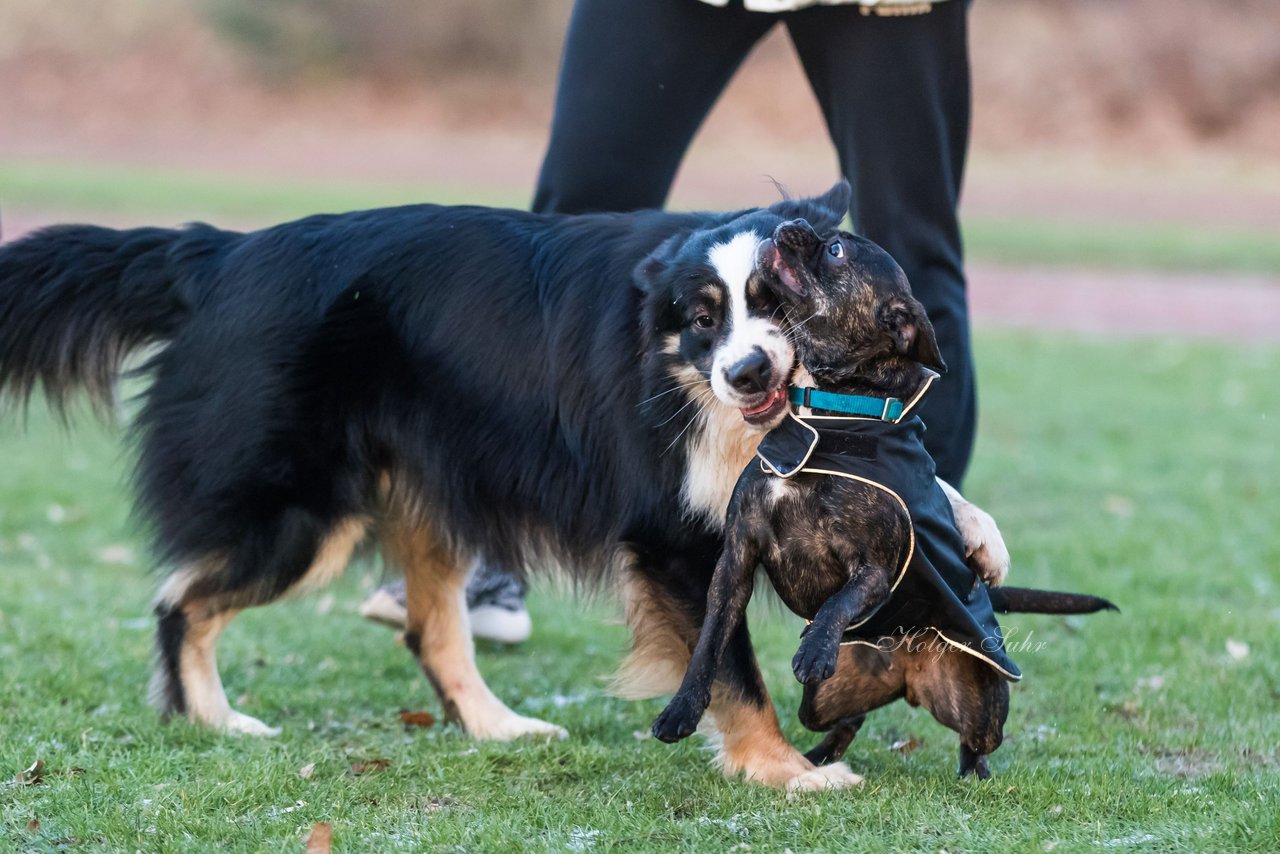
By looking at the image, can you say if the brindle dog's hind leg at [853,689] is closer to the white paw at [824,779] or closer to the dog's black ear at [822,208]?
the white paw at [824,779]

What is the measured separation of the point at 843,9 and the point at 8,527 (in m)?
4.76

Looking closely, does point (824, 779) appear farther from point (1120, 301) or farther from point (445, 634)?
point (1120, 301)

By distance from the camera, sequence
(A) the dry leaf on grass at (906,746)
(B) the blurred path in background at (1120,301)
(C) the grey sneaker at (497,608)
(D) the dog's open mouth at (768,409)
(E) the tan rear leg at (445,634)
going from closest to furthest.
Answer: (D) the dog's open mouth at (768,409) < (A) the dry leaf on grass at (906,746) < (E) the tan rear leg at (445,634) < (C) the grey sneaker at (497,608) < (B) the blurred path in background at (1120,301)

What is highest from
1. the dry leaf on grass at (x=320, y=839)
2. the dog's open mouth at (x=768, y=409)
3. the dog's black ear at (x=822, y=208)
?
the dog's black ear at (x=822, y=208)

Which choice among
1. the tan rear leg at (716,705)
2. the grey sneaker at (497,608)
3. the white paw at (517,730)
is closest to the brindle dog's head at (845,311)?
the tan rear leg at (716,705)

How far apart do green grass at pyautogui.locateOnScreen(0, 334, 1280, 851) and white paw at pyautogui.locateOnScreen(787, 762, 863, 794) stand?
82 millimetres

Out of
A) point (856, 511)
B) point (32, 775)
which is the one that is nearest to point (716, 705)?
point (856, 511)

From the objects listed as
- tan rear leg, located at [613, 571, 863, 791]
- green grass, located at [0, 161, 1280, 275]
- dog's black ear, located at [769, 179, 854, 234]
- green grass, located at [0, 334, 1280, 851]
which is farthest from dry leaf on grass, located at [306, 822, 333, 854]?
green grass, located at [0, 161, 1280, 275]

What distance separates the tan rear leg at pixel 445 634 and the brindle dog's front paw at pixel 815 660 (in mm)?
1240

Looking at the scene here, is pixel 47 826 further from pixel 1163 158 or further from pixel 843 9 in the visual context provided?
pixel 1163 158

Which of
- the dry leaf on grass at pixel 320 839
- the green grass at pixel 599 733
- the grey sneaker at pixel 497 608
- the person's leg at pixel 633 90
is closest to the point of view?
the dry leaf on grass at pixel 320 839

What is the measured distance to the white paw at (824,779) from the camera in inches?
135

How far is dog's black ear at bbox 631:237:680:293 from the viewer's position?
3.46 m

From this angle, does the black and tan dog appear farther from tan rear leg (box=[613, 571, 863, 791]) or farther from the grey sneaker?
the grey sneaker
